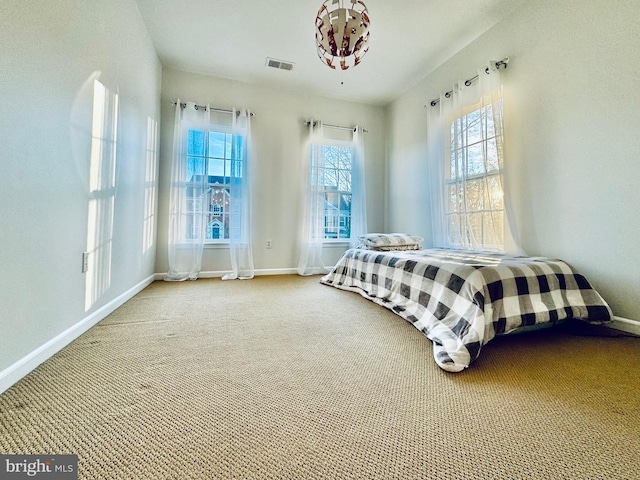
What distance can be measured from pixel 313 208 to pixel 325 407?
10.6 feet

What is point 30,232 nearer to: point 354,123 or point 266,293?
point 266,293

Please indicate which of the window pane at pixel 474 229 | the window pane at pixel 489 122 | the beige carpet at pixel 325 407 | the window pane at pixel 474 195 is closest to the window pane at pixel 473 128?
the window pane at pixel 489 122

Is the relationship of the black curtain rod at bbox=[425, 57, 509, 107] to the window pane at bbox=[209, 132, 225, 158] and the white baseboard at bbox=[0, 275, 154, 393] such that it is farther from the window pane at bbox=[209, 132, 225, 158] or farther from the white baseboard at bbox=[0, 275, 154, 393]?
the white baseboard at bbox=[0, 275, 154, 393]

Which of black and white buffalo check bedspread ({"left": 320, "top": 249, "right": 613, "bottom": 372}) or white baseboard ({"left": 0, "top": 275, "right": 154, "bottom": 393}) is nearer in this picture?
white baseboard ({"left": 0, "top": 275, "right": 154, "bottom": 393})

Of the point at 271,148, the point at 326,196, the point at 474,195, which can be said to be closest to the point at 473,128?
the point at 474,195

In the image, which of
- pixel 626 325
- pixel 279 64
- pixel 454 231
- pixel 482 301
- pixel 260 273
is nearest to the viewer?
pixel 482 301

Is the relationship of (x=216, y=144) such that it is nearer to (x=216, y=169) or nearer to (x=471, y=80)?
(x=216, y=169)

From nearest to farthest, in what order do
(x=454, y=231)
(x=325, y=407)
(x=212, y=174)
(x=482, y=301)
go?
(x=325, y=407) → (x=482, y=301) → (x=454, y=231) → (x=212, y=174)

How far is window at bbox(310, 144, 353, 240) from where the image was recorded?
4.17 m

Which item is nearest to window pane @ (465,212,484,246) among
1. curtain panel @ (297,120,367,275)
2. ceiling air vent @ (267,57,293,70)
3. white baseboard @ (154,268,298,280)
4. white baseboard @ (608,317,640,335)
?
white baseboard @ (608,317,640,335)

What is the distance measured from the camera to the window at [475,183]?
2684mm

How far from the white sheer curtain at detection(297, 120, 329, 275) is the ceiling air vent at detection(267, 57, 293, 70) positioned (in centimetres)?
79

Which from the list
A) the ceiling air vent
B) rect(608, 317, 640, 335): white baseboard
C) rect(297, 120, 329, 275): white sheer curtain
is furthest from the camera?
rect(297, 120, 329, 275): white sheer curtain

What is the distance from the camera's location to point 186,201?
355 centimetres
